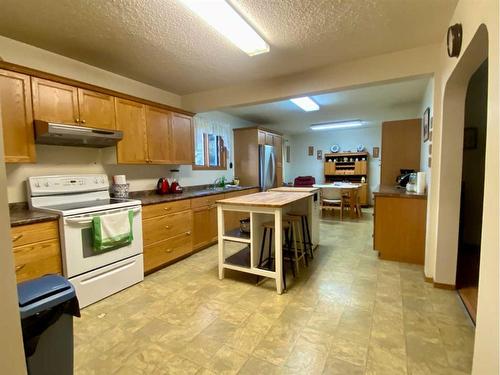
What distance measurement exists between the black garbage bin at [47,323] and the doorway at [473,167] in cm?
356

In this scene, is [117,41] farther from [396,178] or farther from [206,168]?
[396,178]

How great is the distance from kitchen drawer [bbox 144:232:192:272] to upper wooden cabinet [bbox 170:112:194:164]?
3.70ft

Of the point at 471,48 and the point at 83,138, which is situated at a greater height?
the point at 471,48

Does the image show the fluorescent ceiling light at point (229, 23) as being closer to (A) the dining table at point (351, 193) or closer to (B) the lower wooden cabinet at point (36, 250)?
(B) the lower wooden cabinet at point (36, 250)

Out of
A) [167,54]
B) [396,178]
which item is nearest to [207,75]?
[167,54]

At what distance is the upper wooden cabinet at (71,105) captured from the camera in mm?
2240

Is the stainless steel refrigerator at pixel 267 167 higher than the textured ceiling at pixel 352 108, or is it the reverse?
the textured ceiling at pixel 352 108

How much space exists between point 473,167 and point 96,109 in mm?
4743

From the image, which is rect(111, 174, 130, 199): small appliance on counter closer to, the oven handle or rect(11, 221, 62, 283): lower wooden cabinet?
the oven handle

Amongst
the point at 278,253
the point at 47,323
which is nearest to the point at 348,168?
the point at 278,253

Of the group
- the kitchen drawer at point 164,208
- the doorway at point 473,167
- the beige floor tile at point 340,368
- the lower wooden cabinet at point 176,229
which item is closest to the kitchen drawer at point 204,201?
the lower wooden cabinet at point 176,229

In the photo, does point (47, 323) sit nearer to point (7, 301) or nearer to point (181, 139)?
point (7, 301)

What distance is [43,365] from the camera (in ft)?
3.61

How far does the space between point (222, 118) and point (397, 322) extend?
174 inches
